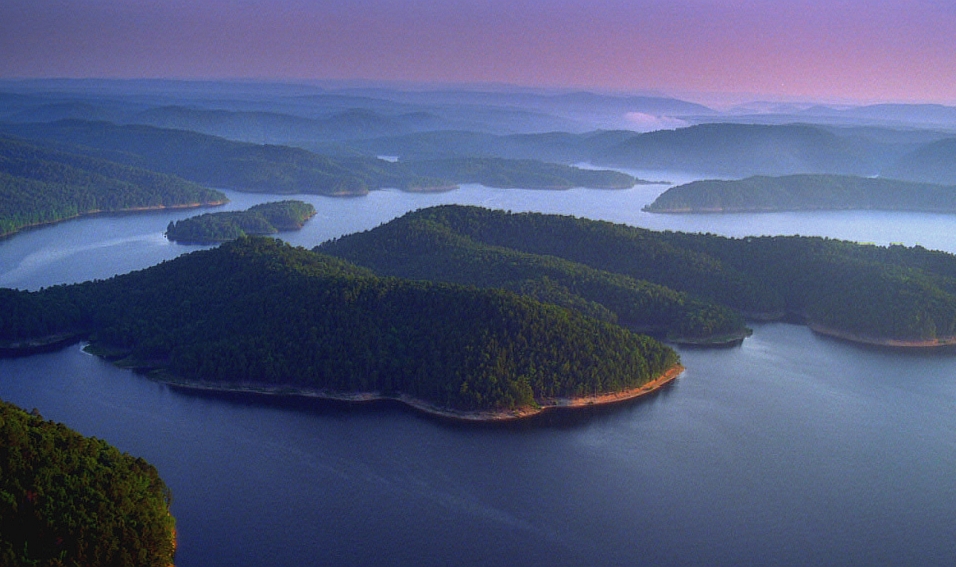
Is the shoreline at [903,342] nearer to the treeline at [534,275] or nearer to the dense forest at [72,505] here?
the treeline at [534,275]

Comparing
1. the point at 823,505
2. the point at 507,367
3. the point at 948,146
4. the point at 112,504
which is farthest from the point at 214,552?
the point at 948,146

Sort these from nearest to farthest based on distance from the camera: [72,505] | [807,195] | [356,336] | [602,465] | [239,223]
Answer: [72,505] → [602,465] → [356,336] → [239,223] → [807,195]

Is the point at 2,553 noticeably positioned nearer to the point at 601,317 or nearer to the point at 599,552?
the point at 599,552

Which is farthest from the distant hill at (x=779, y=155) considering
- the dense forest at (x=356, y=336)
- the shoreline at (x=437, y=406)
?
the shoreline at (x=437, y=406)

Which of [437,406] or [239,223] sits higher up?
[239,223]

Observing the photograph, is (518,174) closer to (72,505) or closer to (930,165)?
(930,165)

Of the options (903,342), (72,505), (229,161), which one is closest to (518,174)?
(229,161)

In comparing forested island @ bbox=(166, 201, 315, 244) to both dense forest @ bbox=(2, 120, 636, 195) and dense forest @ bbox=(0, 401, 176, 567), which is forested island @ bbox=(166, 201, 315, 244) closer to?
dense forest @ bbox=(2, 120, 636, 195)
